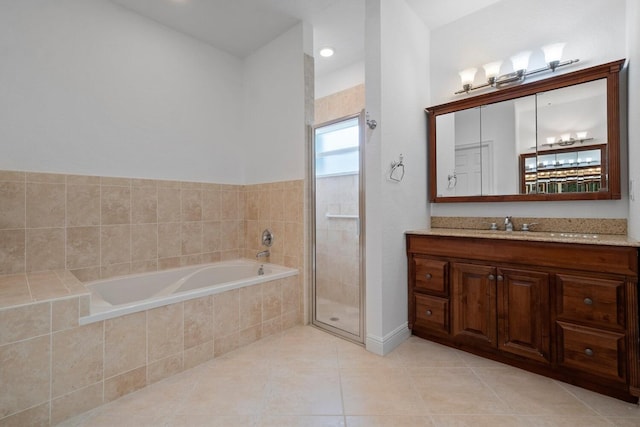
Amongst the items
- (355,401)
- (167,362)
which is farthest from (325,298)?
(167,362)

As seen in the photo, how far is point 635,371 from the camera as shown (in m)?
1.42

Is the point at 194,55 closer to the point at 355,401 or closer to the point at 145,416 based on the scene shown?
the point at 145,416

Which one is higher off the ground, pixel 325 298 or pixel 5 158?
pixel 5 158

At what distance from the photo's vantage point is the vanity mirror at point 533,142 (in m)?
1.85

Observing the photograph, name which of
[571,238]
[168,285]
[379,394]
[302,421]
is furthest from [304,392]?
[571,238]

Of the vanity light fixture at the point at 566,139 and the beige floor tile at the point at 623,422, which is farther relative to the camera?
the vanity light fixture at the point at 566,139

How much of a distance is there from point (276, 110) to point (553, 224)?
259 cm

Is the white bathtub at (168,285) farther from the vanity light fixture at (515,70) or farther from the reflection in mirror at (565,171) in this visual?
the vanity light fixture at (515,70)

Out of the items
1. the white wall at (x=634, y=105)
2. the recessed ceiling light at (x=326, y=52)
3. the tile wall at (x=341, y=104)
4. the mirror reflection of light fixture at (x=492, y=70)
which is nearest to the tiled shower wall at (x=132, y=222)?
the tile wall at (x=341, y=104)

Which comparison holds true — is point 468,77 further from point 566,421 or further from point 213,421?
point 213,421

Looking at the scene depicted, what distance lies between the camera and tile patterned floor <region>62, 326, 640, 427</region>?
1384 millimetres

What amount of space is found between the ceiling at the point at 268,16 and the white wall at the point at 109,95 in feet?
0.50

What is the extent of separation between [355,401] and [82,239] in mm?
2306

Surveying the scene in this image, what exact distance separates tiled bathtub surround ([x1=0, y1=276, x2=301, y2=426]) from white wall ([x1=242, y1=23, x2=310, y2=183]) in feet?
4.48
